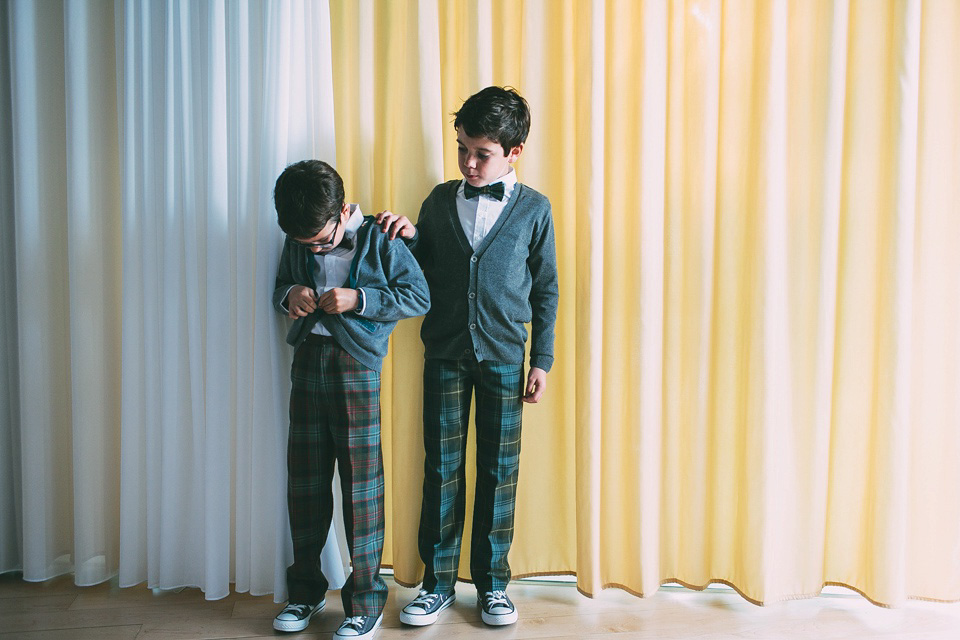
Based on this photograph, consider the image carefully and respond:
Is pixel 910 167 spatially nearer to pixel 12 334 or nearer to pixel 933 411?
pixel 933 411

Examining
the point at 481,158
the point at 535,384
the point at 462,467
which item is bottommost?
the point at 462,467

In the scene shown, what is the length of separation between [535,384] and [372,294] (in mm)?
466

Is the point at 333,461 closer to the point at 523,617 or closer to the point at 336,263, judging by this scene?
the point at 336,263

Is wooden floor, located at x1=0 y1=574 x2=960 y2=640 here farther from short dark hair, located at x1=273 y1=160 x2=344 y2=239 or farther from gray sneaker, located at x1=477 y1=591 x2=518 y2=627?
short dark hair, located at x1=273 y1=160 x2=344 y2=239

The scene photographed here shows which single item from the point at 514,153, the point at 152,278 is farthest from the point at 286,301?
the point at 514,153

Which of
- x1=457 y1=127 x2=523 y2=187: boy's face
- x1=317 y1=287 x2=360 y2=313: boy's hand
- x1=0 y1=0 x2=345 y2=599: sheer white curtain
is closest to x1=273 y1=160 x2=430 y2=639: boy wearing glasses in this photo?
x1=317 y1=287 x2=360 y2=313: boy's hand

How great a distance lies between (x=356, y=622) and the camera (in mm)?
1491

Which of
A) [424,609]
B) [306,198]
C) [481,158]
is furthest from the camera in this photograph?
[424,609]

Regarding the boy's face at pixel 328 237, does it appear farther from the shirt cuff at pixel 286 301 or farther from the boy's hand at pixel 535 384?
the boy's hand at pixel 535 384

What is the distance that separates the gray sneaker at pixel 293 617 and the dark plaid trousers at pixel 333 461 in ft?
0.06

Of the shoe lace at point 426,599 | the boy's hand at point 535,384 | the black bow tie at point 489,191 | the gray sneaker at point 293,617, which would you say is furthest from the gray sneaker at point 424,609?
the black bow tie at point 489,191

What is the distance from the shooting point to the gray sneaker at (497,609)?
61.4 inches

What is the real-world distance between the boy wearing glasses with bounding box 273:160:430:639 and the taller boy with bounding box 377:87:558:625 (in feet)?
0.32

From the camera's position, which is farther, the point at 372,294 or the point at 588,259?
the point at 588,259
